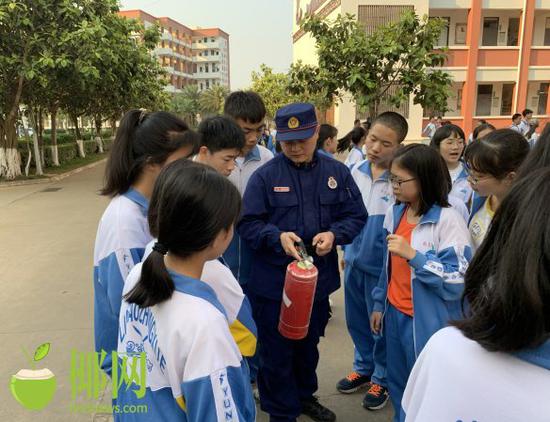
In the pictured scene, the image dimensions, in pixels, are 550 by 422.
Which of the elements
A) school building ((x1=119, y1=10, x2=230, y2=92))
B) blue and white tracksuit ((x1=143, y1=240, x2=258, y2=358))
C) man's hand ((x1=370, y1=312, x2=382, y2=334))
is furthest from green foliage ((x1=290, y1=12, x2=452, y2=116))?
school building ((x1=119, y1=10, x2=230, y2=92))

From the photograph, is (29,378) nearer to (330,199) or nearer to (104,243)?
(104,243)

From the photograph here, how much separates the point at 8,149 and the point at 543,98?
823 inches

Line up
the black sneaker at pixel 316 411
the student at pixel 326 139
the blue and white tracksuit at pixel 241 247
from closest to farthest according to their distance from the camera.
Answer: the black sneaker at pixel 316 411, the blue and white tracksuit at pixel 241 247, the student at pixel 326 139

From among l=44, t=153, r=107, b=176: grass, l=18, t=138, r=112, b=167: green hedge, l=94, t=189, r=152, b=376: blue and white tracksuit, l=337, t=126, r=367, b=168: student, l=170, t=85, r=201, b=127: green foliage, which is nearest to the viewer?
l=94, t=189, r=152, b=376: blue and white tracksuit

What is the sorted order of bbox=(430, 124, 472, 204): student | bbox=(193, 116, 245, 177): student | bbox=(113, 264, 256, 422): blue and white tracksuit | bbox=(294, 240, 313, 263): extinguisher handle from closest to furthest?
bbox=(113, 264, 256, 422): blue and white tracksuit, bbox=(294, 240, 313, 263): extinguisher handle, bbox=(193, 116, 245, 177): student, bbox=(430, 124, 472, 204): student

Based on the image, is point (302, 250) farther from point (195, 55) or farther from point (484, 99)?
point (195, 55)

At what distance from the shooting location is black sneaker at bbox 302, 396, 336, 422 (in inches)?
97.3

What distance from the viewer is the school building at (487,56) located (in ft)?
60.8

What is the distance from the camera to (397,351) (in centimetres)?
218

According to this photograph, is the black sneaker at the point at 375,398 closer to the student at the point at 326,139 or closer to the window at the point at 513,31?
the student at the point at 326,139

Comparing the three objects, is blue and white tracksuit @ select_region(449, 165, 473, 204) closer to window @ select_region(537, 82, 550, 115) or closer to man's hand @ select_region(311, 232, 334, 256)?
man's hand @ select_region(311, 232, 334, 256)

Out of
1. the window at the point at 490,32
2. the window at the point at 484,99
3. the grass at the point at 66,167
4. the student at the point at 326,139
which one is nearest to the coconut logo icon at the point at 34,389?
the student at the point at 326,139

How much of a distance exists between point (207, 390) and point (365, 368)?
2.01m

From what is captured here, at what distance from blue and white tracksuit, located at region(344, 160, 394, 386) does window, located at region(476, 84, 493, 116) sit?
1964 centimetres
